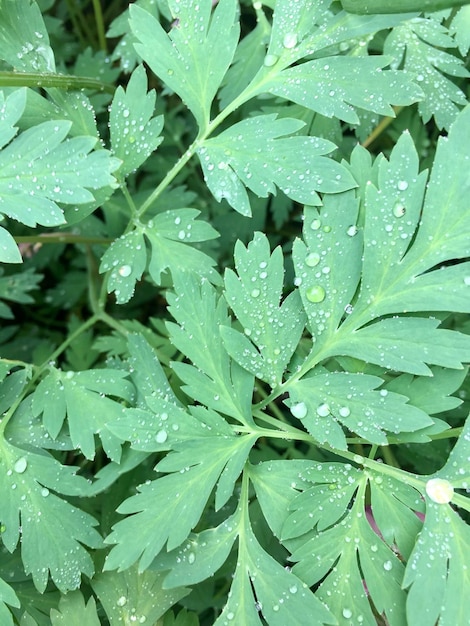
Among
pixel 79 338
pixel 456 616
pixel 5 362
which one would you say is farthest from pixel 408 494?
pixel 79 338

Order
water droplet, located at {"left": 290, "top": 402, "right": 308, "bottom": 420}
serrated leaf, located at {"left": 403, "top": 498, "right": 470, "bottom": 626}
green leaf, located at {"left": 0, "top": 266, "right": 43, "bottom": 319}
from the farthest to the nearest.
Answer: green leaf, located at {"left": 0, "top": 266, "right": 43, "bottom": 319}, water droplet, located at {"left": 290, "top": 402, "right": 308, "bottom": 420}, serrated leaf, located at {"left": 403, "top": 498, "right": 470, "bottom": 626}

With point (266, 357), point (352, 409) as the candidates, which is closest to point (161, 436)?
point (266, 357)

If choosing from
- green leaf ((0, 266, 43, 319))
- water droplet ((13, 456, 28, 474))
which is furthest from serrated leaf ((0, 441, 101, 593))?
green leaf ((0, 266, 43, 319))

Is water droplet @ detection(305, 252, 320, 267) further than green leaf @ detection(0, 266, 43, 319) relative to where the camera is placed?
No

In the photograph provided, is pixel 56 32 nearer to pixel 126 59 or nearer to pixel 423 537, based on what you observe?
pixel 126 59

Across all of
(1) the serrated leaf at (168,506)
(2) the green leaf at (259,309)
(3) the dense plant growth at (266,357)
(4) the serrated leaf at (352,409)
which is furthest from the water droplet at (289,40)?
(1) the serrated leaf at (168,506)

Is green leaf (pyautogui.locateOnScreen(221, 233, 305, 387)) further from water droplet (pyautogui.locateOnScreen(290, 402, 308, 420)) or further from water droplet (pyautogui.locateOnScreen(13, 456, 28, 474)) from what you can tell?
water droplet (pyautogui.locateOnScreen(13, 456, 28, 474))
